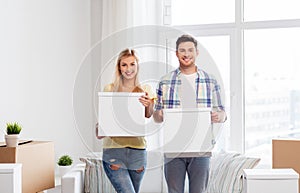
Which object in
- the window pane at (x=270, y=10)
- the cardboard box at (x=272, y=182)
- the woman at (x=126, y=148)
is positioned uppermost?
the window pane at (x=270, y=10)

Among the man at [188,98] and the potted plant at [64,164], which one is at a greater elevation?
the man at [188,98]

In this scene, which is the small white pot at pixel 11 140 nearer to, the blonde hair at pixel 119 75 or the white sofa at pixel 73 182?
the white sofa at pixel 73 182

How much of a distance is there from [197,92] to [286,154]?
99cm

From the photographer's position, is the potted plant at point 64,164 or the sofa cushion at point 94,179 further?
A: the potted plant at point 64,164

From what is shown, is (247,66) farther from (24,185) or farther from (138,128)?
(24,185)

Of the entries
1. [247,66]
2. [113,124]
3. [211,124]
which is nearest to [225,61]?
[247,66]

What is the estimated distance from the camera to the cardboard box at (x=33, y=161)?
3160 mm

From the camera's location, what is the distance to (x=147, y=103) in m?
2.70

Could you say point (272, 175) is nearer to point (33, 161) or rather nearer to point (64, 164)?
point (33, 161)

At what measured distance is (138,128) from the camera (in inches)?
107

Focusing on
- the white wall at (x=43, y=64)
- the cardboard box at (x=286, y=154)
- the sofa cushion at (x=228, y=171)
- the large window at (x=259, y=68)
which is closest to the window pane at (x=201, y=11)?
the large window at (x=259, y=68)

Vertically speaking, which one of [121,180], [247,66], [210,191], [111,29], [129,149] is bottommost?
[210,191]

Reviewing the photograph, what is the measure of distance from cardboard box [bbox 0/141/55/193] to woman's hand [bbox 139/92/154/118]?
1007 millimetres

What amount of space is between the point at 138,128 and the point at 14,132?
100 centimetres
